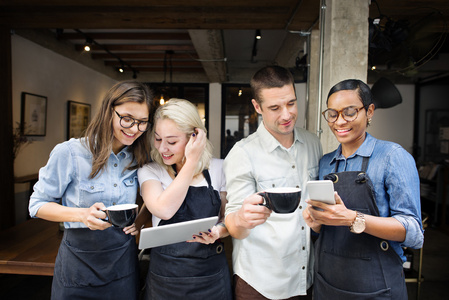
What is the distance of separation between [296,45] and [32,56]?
14.2ft

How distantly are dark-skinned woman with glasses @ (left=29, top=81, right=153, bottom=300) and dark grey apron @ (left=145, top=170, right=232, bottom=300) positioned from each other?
0.56ft

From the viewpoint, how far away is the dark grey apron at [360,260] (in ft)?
3.93

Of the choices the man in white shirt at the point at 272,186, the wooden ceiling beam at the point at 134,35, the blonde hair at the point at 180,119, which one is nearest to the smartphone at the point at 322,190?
the man in white shirt at the point at 272,186

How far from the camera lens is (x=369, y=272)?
1218mm

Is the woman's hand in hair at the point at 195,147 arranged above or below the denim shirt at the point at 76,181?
above

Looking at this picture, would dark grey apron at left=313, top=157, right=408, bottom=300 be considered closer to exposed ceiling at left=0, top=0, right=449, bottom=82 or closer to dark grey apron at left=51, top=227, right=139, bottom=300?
dark grey apron at left=51, top=227, right=139, bottom=300

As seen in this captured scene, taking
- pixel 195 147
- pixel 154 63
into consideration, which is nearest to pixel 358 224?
pixel 195 147

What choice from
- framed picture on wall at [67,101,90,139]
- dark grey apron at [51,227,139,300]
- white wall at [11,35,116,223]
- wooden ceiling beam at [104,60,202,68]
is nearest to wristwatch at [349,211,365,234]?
dark grey apron at [51,227,139,300]

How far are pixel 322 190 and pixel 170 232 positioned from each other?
1.87ft

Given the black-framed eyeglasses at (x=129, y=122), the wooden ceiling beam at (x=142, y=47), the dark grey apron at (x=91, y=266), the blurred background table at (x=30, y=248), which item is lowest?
the blurred background table at (x=30, y=248)

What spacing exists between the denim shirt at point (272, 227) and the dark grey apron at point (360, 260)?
219mm

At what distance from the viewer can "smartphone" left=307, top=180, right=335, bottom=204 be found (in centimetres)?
96

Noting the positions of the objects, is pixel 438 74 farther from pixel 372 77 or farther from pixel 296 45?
pixel 296 45

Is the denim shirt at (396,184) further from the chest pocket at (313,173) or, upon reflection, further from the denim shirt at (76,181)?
the denim shirt at (76,181)
